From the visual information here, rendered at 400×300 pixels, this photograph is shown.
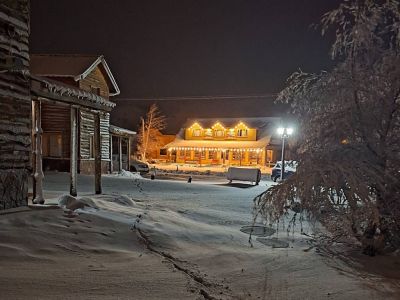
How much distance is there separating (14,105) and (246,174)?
1676cm

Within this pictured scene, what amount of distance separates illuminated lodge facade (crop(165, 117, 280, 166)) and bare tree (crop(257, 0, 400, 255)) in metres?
35.7

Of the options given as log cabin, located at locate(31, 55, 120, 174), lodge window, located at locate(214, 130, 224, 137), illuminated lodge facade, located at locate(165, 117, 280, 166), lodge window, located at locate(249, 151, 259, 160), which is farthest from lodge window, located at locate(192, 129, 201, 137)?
log cabin, located at locate(31, 55, 120, 174)

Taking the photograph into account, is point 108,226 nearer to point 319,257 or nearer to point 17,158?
point 17,158

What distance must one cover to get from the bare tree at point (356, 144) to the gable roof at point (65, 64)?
18.8 meters

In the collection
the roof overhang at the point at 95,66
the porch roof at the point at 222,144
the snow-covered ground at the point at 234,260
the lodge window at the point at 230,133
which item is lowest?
the snow-covered ground at the point at 234,260

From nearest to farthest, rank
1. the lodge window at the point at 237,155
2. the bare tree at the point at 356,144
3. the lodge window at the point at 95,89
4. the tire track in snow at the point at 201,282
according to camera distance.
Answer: the tire track in snow at the point at 201,282, the bare tree at the point at 356,144, the lodge window at the point at 95,89, the lodge window at the point at 237,155

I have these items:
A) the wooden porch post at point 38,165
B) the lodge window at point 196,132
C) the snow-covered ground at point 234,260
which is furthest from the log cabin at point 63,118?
the lodge window at point 196,132

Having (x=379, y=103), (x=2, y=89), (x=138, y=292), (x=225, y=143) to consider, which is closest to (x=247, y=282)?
(x=138, y=292)

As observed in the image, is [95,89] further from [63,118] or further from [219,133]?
[219,133]

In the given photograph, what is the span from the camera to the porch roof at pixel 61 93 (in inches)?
338

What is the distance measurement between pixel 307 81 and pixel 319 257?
384 cm

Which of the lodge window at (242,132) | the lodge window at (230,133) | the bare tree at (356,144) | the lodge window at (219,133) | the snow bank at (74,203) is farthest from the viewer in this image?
the lodge window at (219,133)

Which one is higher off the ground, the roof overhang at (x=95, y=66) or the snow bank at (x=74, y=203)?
the roof overhang at (x=95, y=66)

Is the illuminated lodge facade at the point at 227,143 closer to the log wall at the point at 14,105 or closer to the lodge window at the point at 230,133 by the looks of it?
the lodge window at the point at 230,133
